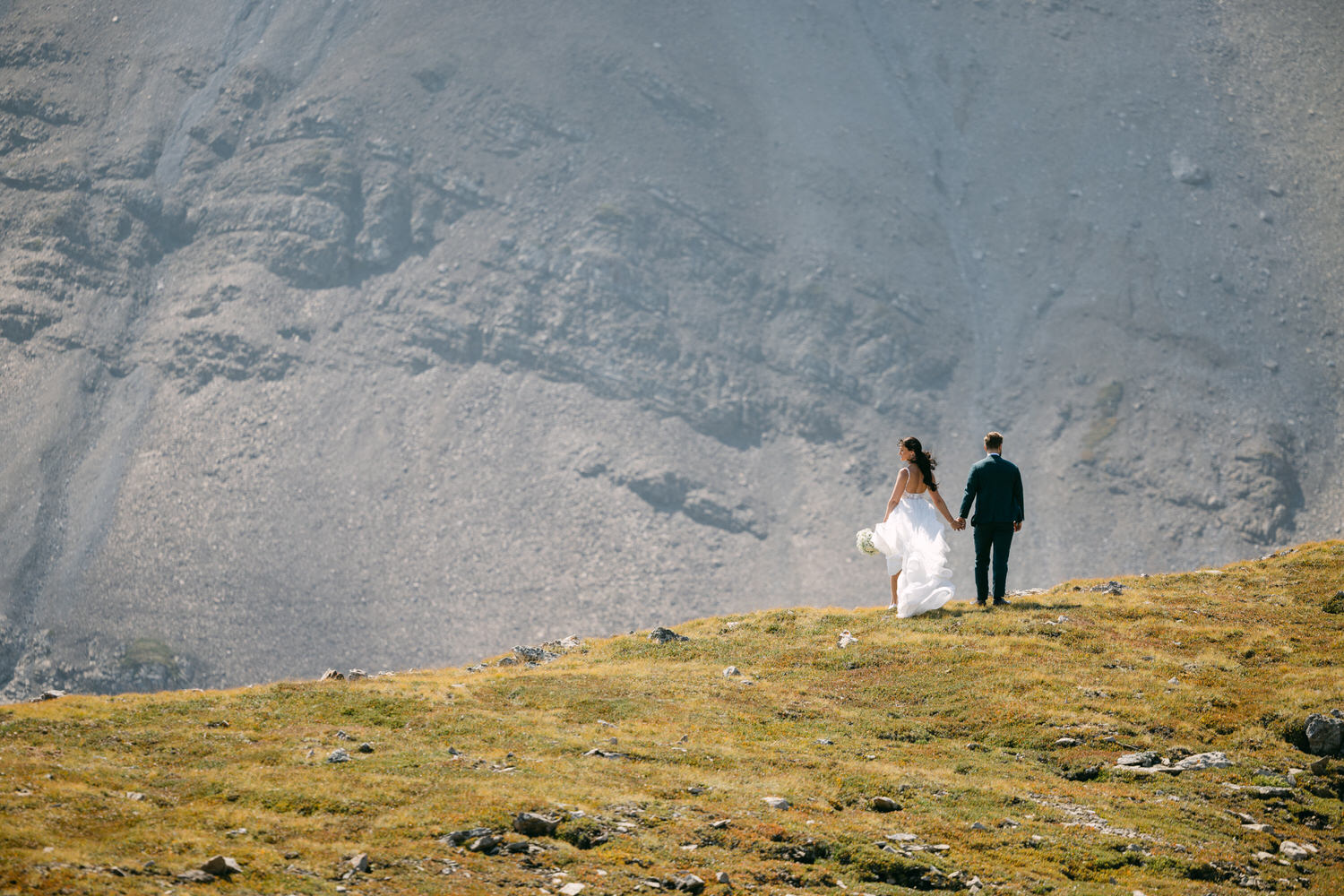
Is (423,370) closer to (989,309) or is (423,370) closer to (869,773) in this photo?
(989,309)

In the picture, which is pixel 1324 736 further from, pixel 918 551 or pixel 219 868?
pixel 219 868

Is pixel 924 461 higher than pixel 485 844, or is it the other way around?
pixel 924 461

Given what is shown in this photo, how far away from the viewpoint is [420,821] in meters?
15.0

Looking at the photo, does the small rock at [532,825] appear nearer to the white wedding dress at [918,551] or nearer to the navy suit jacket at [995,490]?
the white wedding dress at [918,551]

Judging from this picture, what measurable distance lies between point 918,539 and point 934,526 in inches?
20.5

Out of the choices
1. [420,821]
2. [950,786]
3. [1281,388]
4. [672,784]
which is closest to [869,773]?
[950,786]

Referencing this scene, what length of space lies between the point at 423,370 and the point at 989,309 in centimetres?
10126

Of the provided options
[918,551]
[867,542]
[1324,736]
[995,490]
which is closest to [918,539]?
[918,551]

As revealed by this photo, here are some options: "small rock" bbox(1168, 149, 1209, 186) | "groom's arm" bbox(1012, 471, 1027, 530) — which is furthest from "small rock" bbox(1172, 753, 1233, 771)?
"small rock" bbox(1168, 149, 1209, 186)

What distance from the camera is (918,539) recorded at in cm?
2706

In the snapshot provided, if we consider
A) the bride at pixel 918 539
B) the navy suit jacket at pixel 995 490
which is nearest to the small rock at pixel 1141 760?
the navy suit jacket at pixel 995 490

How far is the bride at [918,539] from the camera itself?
88.5ft

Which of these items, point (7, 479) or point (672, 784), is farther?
point (7, 479)

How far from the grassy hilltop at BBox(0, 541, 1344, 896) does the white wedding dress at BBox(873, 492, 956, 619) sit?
73cm
